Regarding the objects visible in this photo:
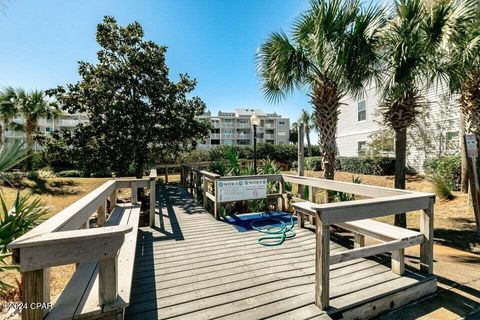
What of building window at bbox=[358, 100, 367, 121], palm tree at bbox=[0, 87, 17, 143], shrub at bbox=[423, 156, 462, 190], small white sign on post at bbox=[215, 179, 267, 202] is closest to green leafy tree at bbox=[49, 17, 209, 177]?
small white sign on post at bbox=[215, 179, 267, 202]

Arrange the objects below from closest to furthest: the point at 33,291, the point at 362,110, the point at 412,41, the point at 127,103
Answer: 1. the point at 33,291
2. the point at 412,41
3. the point at 127,103
4. the point at 362,110

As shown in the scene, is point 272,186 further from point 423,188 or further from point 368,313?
point 423,188

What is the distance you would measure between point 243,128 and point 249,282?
54.2 metres

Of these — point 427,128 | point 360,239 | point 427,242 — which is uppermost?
point 427,128

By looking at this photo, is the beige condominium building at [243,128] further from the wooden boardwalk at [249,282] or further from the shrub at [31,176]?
the wooden boardwalk at [249,282]

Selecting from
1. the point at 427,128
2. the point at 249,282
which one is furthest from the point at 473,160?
the point at 427,128

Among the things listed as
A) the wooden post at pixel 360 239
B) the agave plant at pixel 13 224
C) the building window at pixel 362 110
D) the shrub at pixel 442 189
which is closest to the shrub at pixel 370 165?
the building window at pixel 362 110

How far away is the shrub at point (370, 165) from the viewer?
14.4 m

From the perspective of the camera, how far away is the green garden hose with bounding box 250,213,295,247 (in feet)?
14.5

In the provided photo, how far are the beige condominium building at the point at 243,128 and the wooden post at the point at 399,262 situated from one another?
168 ft

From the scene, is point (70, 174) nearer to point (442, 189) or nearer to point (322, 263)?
point (322, 263)

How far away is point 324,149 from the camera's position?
569 cm

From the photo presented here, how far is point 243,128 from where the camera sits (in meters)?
56.5

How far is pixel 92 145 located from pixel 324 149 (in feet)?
32.4
